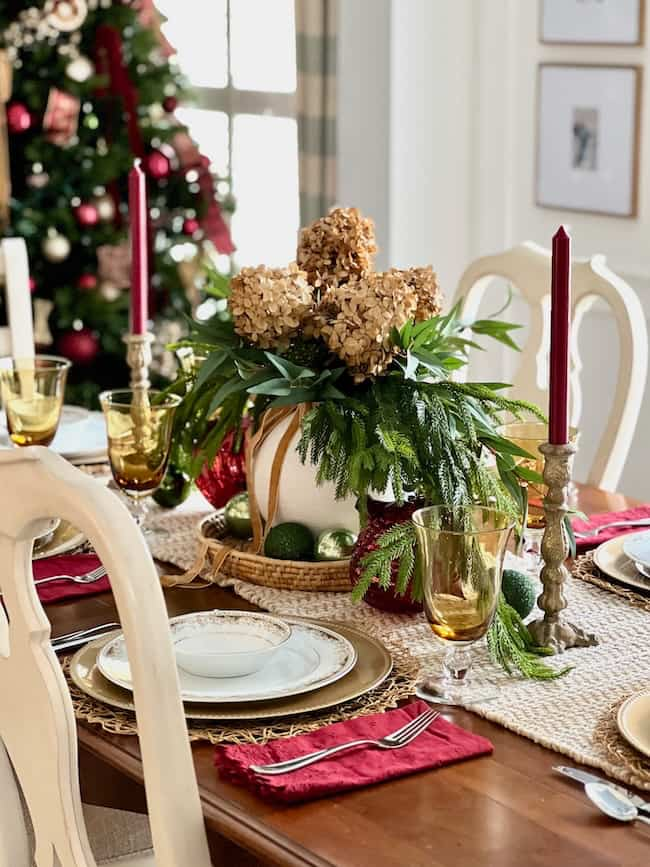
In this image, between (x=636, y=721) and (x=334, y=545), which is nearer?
(x=636, y=721)

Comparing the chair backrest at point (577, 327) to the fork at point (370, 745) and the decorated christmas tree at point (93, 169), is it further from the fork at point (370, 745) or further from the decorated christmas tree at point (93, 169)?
the decorated christmas tree at point (93, 169)

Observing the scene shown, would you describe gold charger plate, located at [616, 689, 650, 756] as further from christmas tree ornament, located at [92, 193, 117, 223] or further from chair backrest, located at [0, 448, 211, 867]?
christmas tree ornament, located at [92, 193, 117, 223]

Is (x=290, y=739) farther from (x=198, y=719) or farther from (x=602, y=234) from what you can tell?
(x=602, y=234)

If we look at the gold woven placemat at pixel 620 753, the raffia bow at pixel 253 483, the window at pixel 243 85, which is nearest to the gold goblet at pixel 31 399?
the raffia bow at pixel 253 483

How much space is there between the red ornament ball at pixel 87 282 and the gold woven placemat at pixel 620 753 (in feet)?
9.36

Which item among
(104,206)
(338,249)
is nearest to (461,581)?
(338,249)

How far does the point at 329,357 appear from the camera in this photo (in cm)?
161

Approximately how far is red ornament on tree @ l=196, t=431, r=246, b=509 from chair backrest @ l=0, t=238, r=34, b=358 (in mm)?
828

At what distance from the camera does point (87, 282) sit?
3877mm

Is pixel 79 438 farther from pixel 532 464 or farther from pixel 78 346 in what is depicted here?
pixel 78 346

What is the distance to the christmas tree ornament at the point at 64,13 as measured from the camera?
378 centimetres

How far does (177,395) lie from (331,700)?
→ 0.66 meters

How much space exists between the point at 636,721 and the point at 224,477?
0.75 m

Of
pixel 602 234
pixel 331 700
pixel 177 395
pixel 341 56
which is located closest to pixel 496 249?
pixel 602 234
